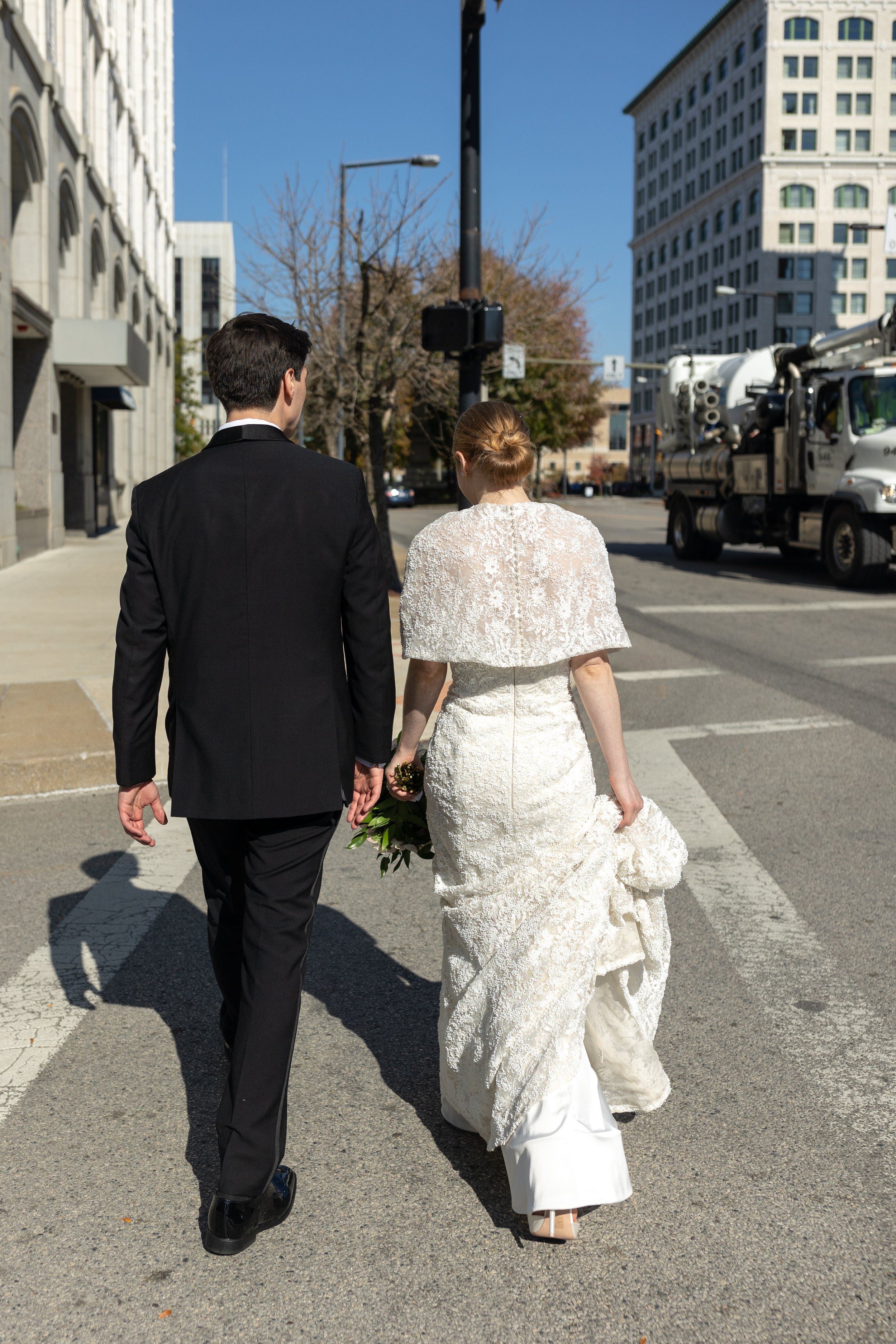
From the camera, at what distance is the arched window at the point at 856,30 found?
96562 mm

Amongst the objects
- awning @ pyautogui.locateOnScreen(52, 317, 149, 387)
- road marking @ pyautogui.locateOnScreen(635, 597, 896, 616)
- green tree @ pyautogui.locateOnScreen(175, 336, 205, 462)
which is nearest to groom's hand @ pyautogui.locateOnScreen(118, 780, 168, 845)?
road marking @ pyautogui.locateOnScreen(635, 597, 896, 616)

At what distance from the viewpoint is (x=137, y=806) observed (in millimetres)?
2934

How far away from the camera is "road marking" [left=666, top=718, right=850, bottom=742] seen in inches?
323

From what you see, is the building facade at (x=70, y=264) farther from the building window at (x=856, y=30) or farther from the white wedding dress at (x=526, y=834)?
the building window at (x=856, y=30)

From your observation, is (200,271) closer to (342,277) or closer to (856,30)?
(856,30)

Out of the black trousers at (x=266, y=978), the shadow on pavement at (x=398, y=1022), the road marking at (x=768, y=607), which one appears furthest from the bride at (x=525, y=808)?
the road marking at (x=768, y=607)

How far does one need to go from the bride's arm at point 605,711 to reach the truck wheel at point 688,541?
66.3ft

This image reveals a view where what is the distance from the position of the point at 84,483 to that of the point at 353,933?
25.1 metres

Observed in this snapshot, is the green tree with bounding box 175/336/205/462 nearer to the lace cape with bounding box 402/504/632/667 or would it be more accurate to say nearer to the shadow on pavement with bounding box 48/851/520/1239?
the shadow on pavement with bounding box 48/851/520/1239

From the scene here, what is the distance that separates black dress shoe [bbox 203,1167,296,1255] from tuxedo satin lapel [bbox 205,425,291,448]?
1604mm

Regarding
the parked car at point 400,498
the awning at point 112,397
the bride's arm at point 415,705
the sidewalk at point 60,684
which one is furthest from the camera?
the parked car at point 400,498

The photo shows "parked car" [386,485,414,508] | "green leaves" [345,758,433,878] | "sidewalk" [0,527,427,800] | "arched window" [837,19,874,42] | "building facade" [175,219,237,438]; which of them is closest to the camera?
"green leaves" [345,758,433,878]

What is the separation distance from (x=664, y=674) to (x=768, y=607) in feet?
17.6

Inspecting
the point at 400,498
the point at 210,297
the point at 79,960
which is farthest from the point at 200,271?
the point at 79,960
